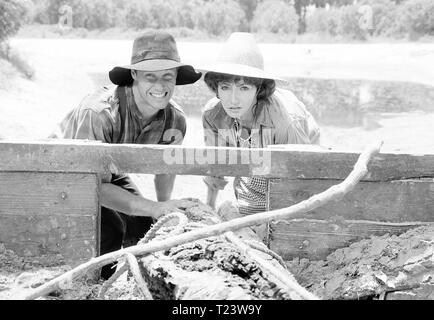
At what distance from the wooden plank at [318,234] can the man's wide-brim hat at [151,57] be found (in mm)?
1397

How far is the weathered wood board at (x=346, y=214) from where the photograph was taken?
2.70 meters

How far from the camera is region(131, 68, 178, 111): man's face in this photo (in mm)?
3646

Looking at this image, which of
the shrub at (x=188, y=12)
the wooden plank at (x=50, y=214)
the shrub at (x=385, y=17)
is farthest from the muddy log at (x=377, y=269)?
the shrub at (x=188, y=12)

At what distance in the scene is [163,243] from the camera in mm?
2111

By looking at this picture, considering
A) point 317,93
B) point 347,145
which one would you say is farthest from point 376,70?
point 347,145

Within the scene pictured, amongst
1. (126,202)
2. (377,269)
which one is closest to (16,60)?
(126,202)

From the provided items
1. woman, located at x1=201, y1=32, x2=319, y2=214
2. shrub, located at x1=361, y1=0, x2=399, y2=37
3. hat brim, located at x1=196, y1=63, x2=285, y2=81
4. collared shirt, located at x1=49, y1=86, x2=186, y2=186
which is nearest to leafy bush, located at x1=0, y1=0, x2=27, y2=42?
collared shirt, located at x1=49, y1=86, x2=186, y2=186

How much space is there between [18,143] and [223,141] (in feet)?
5.25

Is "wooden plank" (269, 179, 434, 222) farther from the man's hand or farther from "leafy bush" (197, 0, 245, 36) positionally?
"leafy bush" (197, 0, 245, 36)

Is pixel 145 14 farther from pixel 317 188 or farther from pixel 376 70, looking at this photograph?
pixel 317 188

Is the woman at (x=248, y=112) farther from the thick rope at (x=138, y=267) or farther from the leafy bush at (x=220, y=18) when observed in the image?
the leafy bush at (x=220, y=18)

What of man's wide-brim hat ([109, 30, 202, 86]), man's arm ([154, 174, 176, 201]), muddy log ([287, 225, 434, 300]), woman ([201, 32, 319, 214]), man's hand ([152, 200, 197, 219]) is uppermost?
man's wide-brim hat ([109, 30, 202, 86])

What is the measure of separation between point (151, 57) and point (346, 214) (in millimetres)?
1654

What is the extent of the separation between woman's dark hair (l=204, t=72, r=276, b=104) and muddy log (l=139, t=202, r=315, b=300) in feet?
4.97
